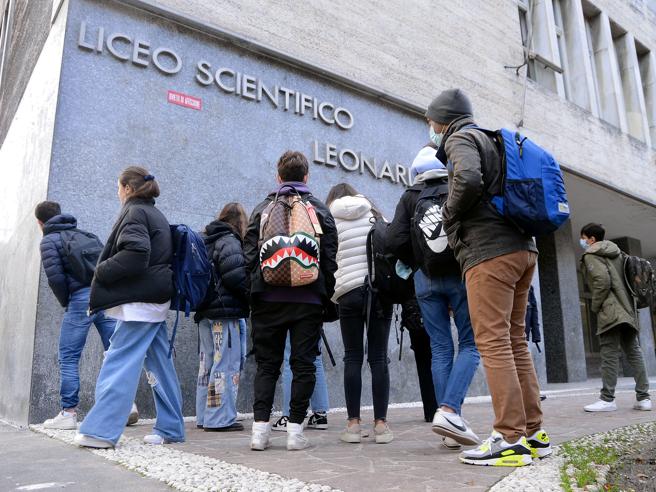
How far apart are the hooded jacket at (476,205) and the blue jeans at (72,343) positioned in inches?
125

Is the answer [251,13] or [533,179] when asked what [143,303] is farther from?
[251,13]

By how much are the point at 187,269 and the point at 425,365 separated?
219 centimetres

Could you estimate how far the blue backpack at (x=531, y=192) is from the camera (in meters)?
2.86

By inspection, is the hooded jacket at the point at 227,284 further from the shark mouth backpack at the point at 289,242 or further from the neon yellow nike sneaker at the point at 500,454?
the neon yellow nike sneaker at the point at 500,454

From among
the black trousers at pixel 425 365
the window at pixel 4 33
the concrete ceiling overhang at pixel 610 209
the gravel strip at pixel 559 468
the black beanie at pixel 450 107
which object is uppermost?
the window at pixel 4 33

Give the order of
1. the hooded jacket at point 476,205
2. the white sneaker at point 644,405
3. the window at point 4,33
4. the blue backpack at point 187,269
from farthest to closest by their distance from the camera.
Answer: the window at point 4,33, the white sneaker at point 644,405, the blue backpack at point 187,269, the hooded jacket at point 476,205

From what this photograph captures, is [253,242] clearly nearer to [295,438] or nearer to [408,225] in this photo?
[408,225]

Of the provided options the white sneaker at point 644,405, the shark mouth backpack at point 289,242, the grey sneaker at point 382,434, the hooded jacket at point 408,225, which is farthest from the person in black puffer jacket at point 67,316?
the white sneaker at point 644,405

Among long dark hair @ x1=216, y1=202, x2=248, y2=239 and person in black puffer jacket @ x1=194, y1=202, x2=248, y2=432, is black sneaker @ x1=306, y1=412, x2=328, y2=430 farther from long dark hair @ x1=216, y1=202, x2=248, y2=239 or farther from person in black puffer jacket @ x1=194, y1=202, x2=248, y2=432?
long dark hair @ x1=216, y1=202, x2=248, y2=239

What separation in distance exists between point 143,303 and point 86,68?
3205mm

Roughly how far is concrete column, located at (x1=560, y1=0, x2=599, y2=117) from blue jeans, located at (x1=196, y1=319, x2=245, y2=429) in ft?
36.0

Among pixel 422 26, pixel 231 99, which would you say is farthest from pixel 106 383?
pixel 422 26

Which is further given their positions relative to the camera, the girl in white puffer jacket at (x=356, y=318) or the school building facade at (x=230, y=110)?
the school building facade at (x=230, y=110)

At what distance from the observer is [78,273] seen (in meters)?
4.67
